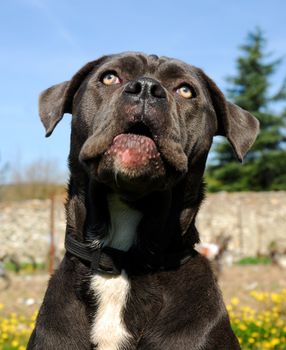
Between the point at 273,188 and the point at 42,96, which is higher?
the point at 42,96

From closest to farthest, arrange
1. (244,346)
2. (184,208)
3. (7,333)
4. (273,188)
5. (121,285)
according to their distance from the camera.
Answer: (121,285) → (184,208) → (244,346) → (7,333) → (273,188)

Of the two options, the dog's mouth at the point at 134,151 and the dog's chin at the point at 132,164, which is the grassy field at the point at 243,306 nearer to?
the dog's chin at the point at 132,164

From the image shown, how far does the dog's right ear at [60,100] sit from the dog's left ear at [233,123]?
0.73 meters

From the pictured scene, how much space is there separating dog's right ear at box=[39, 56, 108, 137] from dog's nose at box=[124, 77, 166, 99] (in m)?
0.74

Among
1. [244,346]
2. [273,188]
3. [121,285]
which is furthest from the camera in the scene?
[273,188]

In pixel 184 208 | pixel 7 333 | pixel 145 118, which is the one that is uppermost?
pixel 145 118

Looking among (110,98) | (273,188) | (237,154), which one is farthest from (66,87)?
(273,188)

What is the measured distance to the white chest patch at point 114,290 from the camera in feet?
10.0

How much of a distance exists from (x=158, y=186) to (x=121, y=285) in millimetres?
572

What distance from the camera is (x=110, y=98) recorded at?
3320 mm

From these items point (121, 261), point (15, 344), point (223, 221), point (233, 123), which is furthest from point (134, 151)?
point (223, 221)

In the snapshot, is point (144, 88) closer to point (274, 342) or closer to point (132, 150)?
point (132, 150)

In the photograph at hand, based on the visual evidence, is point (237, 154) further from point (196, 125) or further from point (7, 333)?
point (7, 333)

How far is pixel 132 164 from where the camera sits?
2986mm
